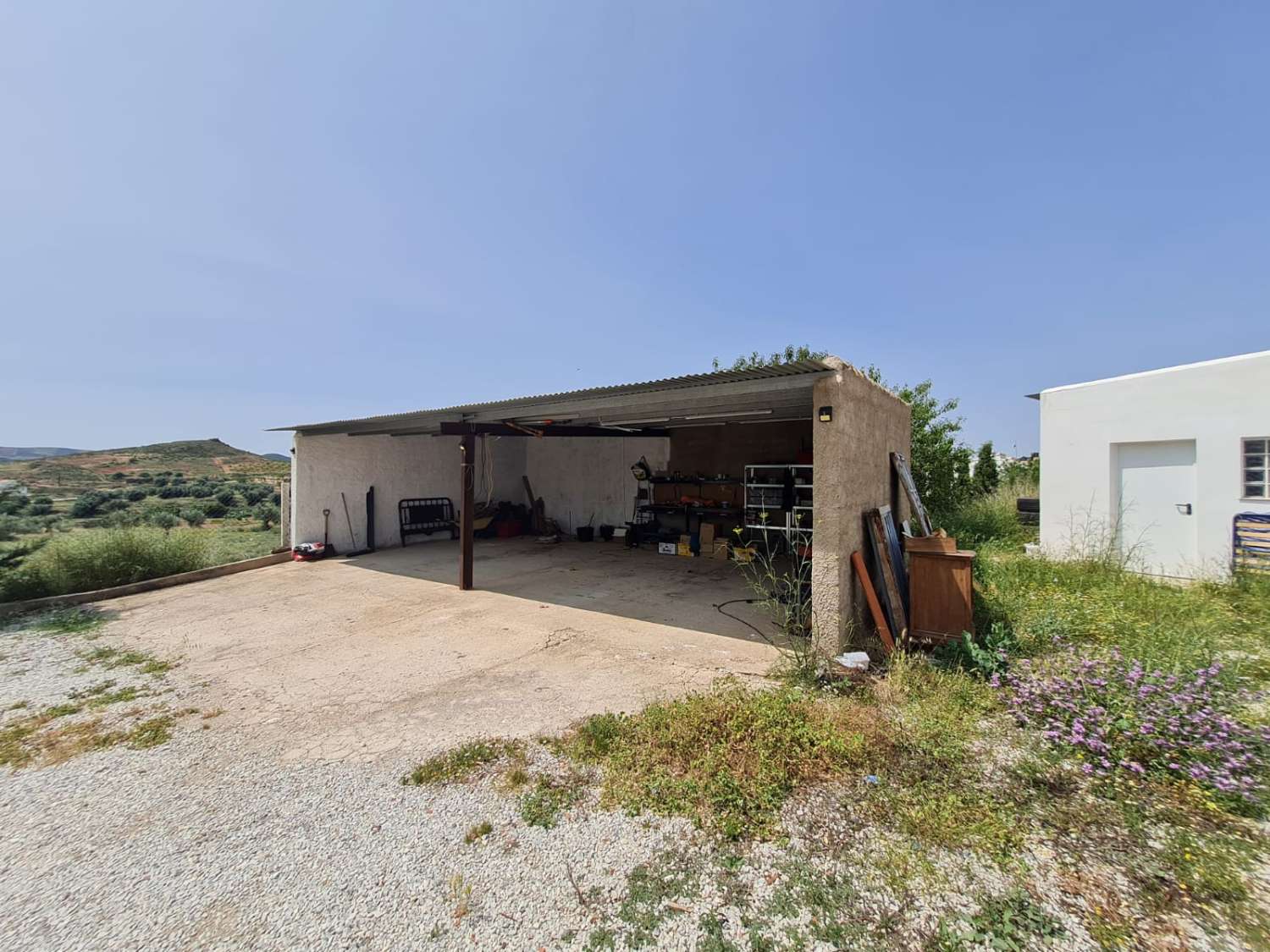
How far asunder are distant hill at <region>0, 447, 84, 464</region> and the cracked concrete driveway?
926 inches

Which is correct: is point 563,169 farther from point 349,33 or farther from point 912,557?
point 912,557

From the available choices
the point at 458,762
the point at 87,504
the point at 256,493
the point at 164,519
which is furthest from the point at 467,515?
the point at 256,493

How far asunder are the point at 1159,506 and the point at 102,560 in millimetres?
14484

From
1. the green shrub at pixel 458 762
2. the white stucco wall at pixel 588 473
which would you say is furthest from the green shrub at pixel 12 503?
the green shrub at pixel 458 762

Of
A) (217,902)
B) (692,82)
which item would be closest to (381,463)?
(692,82)

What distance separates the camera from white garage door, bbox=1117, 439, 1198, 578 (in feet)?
21.1

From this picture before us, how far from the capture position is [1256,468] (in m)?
5.90

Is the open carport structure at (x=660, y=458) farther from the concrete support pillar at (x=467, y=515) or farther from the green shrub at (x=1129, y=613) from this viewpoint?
the green shrub at (x=1129, y=613)

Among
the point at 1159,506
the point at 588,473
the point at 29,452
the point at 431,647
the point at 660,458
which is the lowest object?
the point at 431,647

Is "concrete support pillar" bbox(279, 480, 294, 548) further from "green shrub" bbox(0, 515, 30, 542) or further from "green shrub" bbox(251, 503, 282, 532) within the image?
"green shrub" bbox(251, 503, 282, 532)

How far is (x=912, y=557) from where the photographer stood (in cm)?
404

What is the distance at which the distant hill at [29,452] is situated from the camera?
20.2 meters

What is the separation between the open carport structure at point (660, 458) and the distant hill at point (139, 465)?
13.9m

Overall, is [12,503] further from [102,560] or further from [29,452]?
[29,452]
